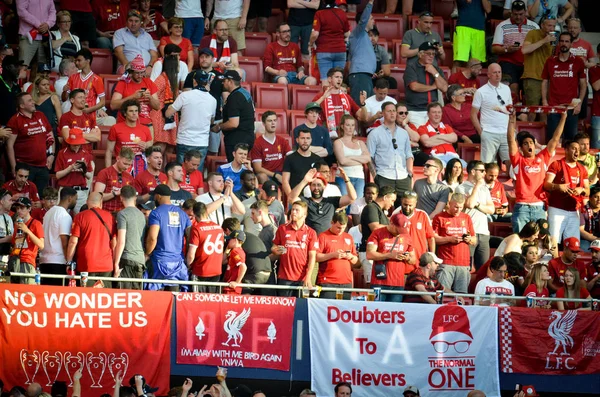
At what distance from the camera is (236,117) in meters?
17.6

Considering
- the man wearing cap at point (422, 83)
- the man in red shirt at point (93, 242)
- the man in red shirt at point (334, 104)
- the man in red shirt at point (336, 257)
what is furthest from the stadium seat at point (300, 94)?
the man in red shirt at point (93, 242)

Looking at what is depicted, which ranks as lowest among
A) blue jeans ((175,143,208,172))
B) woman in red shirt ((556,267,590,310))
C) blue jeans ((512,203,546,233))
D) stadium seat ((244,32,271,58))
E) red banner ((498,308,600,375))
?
red banner ((498,308,600,375))

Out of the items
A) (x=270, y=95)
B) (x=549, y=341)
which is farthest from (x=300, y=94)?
(x=549, y=341)

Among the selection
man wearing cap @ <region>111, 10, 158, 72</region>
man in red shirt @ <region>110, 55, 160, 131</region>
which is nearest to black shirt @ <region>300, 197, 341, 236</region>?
man in red shirt @ <region>110, 55, 160, 131</region>

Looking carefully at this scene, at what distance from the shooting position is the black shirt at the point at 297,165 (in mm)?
16812

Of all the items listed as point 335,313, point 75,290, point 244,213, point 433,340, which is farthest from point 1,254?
point 433,340

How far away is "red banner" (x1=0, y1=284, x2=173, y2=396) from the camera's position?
13.9m

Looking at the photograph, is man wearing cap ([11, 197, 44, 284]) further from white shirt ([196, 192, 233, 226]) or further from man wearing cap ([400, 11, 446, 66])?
man wearing cap ([400, 11, 446, 66])

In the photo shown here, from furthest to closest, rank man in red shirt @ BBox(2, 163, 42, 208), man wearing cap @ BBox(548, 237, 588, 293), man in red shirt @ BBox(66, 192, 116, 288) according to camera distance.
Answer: man in red shirt @ BBox(2, 163, 42, 208) < man wearing cap @ BBox(548, 237, 588, 293) < man in red shirt @ BBox(66, 192, 116, 288)

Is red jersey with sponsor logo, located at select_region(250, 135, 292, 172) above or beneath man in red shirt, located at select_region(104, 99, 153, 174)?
beneath

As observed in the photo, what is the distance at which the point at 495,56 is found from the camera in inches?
827

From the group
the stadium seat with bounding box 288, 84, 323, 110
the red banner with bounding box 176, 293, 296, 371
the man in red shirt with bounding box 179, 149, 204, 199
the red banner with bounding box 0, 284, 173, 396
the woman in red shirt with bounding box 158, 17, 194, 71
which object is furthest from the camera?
the stadium seat with bounding box 288, 84, 323, 110

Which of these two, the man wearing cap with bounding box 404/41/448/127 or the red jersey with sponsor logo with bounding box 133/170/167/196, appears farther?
the man wearing cap with bounding box 404/41/448/127

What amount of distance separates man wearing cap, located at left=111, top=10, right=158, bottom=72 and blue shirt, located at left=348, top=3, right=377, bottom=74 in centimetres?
304
